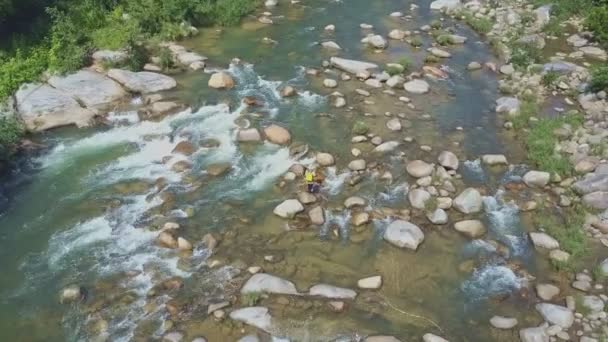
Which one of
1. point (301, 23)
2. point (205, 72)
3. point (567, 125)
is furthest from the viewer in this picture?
point (301, 23)

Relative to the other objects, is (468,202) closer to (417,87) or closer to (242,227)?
(242,227)

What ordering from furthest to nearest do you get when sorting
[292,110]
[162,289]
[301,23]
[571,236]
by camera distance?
[301,23], [292,110], [571,236], [162,289]

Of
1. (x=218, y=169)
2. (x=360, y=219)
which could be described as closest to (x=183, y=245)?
(x=218, y=169)

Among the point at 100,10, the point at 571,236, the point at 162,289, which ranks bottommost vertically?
the point at 571,236

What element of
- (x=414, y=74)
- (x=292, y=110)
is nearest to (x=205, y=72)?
(x=292, y=110)

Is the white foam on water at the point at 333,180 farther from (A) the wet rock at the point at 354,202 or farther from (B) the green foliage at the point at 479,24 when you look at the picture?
(B) the green foliage at the point at 479,24

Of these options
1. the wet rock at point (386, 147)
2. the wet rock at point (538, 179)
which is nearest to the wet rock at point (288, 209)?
the wet rock at point (386, 147)

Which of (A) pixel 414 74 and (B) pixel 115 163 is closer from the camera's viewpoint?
(B) pixel 115 163

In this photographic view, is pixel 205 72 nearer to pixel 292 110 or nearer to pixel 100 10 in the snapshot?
pixel 292 110
